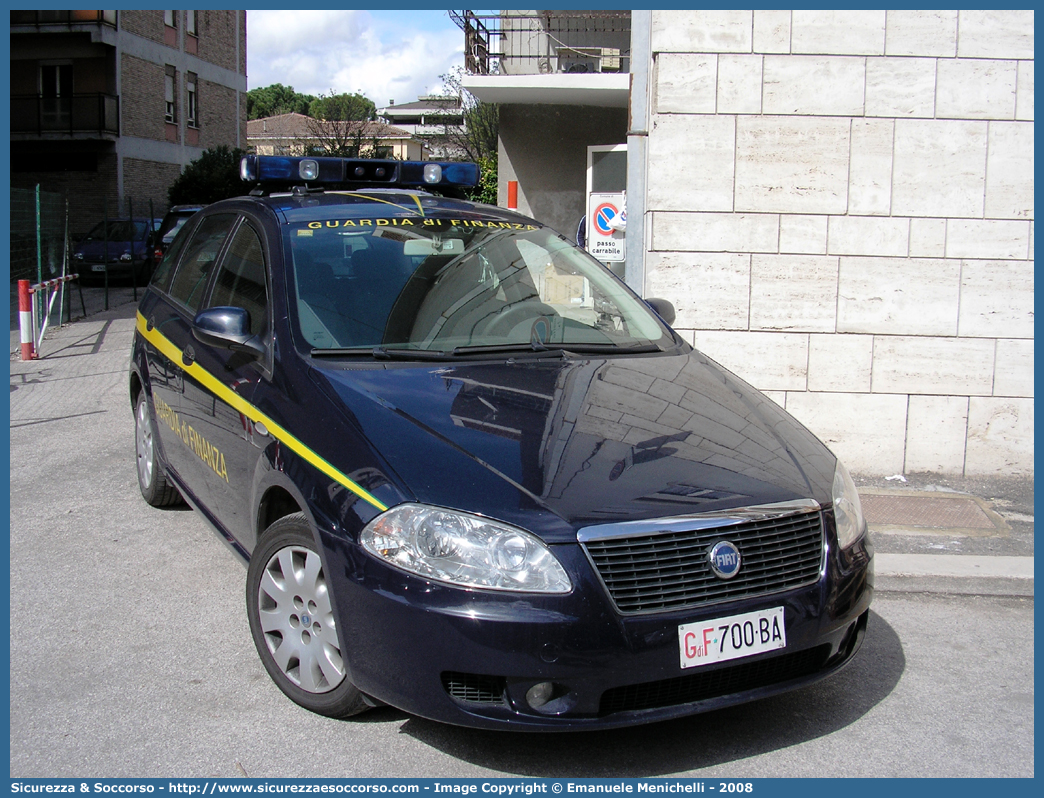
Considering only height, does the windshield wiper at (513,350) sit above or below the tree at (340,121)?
below

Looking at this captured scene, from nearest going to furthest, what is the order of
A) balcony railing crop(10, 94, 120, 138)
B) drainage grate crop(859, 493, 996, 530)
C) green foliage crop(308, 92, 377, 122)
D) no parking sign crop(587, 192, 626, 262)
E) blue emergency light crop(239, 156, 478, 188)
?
blue emergency light crop(239, 156, 478, 188) < drainage grate crop(859, 493, 996, 530) < no parking sign crop(587, 192, 626, 262) < balcony railing crop(10, 94, 120, 138) < green foliage crop(308, 92, 377, 122)

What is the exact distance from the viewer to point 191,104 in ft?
117

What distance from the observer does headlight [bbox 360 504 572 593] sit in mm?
2742

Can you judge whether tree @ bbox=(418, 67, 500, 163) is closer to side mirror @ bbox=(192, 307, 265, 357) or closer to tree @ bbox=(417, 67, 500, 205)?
tree @ bbox=(417, 67, 500, 205)

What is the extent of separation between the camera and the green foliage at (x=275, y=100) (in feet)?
310

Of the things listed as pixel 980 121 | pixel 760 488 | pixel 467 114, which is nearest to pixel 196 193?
pixel 467 114

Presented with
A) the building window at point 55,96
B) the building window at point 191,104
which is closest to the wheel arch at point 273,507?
the building window at point 55,96

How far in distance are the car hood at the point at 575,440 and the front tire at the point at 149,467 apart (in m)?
2.25

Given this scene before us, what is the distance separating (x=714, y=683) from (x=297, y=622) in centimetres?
134

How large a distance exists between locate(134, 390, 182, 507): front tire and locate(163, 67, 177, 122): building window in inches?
1235

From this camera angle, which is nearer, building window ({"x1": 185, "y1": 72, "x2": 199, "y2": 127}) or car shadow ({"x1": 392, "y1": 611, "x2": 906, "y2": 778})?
car shadow ({"x1": 392, "y1": 611, "x2": 906, "y2": 778})

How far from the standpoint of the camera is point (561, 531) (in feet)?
9.11

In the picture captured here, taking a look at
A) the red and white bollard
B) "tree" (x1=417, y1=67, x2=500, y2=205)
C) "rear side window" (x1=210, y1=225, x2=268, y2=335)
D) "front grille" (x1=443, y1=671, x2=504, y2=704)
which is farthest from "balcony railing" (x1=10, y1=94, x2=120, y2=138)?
"front grille" (x1=443, y1=671, x2=504, y2=704)

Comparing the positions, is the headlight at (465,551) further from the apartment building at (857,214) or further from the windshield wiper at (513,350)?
the apartment building at (857,214)
